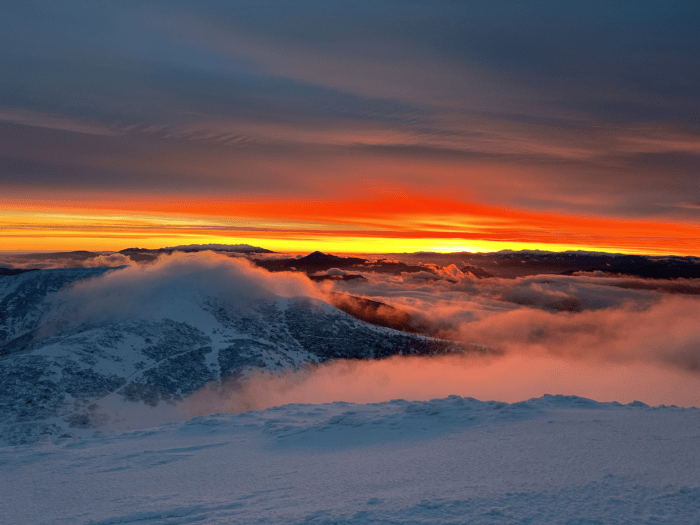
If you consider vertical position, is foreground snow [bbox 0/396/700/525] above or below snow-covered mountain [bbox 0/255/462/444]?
above

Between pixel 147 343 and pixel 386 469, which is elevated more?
pixel 386 469

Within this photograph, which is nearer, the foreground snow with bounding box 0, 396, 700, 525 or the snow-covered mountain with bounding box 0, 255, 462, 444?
the foreground snow with bounding box 0, 396, 700, 525

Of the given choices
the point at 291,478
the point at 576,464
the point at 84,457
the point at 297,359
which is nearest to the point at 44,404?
the point at 297,359

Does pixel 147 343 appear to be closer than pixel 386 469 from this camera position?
No

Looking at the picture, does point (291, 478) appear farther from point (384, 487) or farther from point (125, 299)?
point (125, 299)
